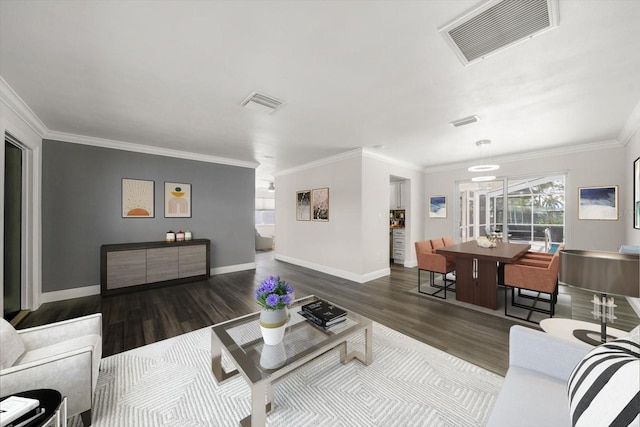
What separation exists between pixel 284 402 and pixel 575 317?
377cm

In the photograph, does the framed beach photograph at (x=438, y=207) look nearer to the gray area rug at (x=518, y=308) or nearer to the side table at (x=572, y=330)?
the gray area rug at (x=518, y=308)

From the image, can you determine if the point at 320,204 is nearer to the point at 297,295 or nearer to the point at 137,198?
the point at 297,295

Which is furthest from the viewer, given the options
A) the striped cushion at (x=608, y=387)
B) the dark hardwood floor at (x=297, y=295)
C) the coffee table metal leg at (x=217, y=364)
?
the dark hardwood floor at (x=297, y=295)

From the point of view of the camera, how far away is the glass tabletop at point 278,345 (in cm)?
150

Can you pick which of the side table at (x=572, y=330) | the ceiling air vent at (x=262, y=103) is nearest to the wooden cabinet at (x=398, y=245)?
the side table at (x=572, y=330)

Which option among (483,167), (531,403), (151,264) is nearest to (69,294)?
(151,264)

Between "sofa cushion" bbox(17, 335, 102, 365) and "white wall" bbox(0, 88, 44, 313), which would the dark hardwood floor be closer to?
"white wall" bbox(0, 88, 44, 313)

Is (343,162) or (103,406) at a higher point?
(343,162)

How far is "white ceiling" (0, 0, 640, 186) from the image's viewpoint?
1.54 meters

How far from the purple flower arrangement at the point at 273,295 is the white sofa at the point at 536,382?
124 centimetres

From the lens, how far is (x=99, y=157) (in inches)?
161

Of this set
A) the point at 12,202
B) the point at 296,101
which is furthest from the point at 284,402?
the point at 12,202

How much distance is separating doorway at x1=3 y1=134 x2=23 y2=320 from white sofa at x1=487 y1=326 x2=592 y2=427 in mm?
4853

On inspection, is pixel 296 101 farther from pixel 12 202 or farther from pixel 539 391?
pixel 12 202
